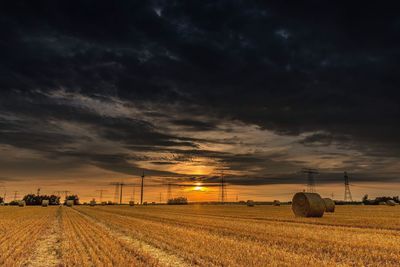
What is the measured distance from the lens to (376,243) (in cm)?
1406

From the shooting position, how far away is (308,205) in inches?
1243

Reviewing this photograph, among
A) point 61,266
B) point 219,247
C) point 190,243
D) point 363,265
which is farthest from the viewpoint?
point 190,243

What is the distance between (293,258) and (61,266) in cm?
696

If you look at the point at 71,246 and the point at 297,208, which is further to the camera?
the point at 297,208

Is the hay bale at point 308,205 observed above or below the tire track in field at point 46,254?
above

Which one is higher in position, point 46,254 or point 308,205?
point 308,205

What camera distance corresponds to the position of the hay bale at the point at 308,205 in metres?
31.6

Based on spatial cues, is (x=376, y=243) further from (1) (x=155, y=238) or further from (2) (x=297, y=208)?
(2) (x=297, y=208)

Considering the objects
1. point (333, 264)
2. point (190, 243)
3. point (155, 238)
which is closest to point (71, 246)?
point (155, 238)

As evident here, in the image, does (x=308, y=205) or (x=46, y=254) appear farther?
(x=308, y=205)

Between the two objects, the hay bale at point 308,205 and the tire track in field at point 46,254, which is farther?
the hay bale at point 308,205

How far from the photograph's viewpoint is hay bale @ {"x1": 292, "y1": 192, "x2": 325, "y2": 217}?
3158cm

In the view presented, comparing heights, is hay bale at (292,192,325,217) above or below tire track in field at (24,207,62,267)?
above

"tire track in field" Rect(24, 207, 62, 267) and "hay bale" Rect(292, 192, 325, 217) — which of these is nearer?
"tire track in field" Rect(24, 207, 62, 267)
